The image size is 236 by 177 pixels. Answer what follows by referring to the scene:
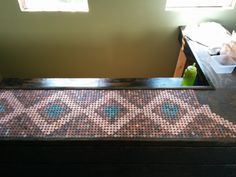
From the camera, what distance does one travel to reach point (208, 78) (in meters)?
1.15

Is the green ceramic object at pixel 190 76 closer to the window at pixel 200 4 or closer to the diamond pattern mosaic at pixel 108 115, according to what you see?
the diamond pattern mosaic at pixel 108 115

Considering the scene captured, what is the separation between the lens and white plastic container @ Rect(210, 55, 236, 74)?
3.85 ft

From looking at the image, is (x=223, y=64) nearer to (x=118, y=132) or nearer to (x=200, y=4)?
(x=200, y=4)

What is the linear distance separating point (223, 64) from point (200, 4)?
2.03ft

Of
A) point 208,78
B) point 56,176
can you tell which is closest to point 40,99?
point 56,176

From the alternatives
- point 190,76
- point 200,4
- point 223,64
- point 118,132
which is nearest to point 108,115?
point 118,132

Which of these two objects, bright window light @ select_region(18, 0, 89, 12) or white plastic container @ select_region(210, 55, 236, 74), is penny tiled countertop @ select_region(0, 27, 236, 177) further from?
bright window light @ select_region(18, 0, 89, 12)

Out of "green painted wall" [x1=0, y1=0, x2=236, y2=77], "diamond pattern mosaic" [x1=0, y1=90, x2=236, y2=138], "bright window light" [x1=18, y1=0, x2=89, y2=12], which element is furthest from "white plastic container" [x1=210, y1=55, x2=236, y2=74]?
"bright window light" [x1=18, y1=0, x2=89, y2=12]

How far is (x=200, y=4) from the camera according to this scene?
154 centimetres

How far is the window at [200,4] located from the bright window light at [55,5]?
2.18 feet

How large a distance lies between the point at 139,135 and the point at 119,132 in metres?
0.09

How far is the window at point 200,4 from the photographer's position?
5.01 ft

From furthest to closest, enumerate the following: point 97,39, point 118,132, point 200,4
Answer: point 97,39 < point 200,4 < point 118,132

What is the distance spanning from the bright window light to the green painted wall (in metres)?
0.04
